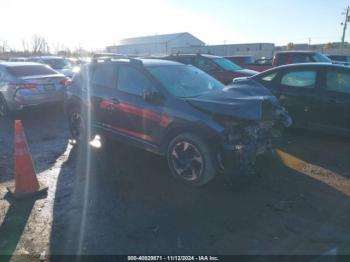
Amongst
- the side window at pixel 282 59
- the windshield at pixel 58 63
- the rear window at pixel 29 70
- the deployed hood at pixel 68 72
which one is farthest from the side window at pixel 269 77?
the windshield at pixel 58 63

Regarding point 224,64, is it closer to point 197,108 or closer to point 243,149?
point 197,108

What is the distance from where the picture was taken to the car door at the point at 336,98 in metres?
6.16

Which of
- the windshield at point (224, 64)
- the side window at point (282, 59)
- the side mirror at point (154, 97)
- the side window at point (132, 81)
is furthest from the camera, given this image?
the side window at point (282, 59)

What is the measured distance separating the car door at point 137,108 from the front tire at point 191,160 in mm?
384

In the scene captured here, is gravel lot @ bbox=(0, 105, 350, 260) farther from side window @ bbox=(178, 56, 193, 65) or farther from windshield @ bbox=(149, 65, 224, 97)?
side window @ bbox=(178, 56, 193, 65)

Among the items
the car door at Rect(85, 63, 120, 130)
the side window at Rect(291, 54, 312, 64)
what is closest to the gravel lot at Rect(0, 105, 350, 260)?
the car door at Rect(85, 63, 120, 130)

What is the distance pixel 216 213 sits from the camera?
3910mm

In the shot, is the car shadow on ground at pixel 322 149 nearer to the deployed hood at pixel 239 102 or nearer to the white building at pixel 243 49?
the deployed hood at pixel 239 102

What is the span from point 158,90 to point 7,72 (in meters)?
6.11

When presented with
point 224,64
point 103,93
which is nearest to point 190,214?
point 103,93

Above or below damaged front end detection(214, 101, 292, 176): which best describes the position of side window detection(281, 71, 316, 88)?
above

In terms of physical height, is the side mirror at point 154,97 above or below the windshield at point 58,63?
below

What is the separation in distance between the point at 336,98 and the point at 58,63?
494 inches

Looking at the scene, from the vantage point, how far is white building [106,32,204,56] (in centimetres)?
5991
